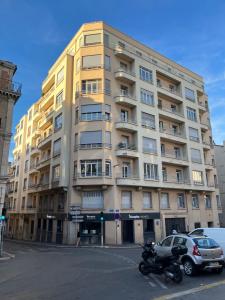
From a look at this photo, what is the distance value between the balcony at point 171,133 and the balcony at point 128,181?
7.49 metres

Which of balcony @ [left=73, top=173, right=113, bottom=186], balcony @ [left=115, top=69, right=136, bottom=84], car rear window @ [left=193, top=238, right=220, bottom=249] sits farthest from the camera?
balcony @ [left=115, top=69, right=136, bottom=84]

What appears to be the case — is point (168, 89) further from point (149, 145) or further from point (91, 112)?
point (91, 112)

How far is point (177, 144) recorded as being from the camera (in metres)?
35.6

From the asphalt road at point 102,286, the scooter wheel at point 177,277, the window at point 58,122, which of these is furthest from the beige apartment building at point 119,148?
the scooter wheel at point 177,277

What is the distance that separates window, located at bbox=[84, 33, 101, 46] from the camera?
31.4 m

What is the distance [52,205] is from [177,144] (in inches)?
704

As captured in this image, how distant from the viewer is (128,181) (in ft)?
90.5

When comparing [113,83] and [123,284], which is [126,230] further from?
[123,284]

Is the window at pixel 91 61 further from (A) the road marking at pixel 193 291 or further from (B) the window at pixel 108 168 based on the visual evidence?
(A) the road marking at pixel 193 291

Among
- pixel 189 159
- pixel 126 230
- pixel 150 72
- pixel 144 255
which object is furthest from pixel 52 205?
pixel 144 255

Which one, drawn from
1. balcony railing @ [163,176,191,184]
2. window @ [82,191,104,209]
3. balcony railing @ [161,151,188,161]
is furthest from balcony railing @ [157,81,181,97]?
window @ [82,191,104,209]

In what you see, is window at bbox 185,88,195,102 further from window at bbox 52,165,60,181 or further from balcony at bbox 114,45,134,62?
window at bbox 52,165,60,181

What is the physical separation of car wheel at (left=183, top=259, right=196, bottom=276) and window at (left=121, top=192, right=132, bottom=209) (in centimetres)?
1753

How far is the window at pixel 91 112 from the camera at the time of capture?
28.9 metres
